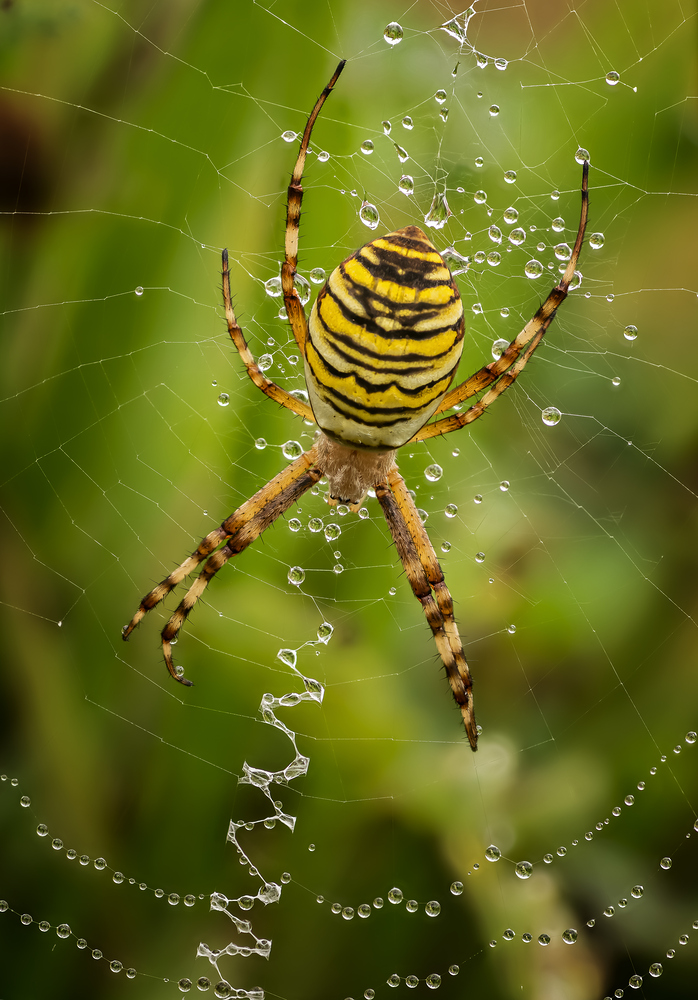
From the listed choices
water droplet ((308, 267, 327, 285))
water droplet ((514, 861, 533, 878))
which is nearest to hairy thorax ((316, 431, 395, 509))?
water droplet ((308, 267, 327, 285))

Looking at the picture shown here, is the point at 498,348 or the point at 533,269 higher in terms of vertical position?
the point at 533,269

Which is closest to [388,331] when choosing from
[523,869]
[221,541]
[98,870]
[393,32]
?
[393,32]

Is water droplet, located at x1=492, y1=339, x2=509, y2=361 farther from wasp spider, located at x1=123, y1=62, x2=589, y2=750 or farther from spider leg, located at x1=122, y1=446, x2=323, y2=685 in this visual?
spider leg, located at x1=122, y1=446, x2=323, y2=685

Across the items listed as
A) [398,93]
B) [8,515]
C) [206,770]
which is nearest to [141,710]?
[206,770]

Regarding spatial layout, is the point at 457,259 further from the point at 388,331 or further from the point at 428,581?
the point at 428,581

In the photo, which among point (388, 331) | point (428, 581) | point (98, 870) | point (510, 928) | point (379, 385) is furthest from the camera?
point (428, 581)

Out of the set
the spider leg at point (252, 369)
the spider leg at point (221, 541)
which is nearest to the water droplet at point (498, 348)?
the spider leg at point (252, 369)
